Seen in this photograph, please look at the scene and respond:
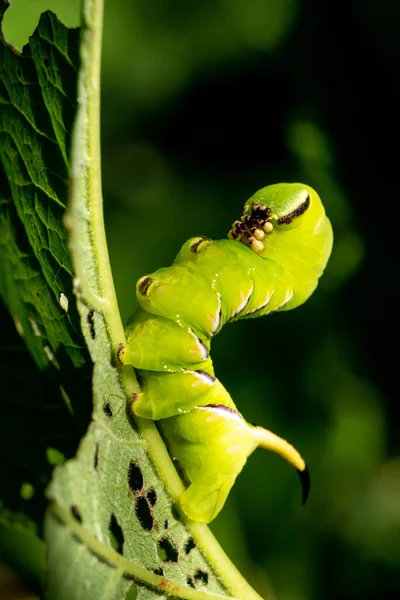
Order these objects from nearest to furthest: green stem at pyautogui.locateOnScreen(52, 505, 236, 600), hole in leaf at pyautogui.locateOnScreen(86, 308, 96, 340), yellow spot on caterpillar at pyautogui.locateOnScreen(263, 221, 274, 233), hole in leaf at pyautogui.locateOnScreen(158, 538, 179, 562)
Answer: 1. green stem at pyautogui.locateOnScreen(52, 505, 236, 600)
2. hole in leaf at pyautogui.locateOnScreen(86, 308, 96, 340)
3. hole in leaf at pyautogui.locateOnScreen(158, 538, 179, 562)
4. yellow spot on caterpillar at pyautogui.locateOnScreen(263, 221, 274, 233)

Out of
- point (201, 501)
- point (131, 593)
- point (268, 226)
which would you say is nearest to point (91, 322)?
point (201, 501)

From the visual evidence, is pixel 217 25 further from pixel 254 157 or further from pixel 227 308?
pixel 227 308

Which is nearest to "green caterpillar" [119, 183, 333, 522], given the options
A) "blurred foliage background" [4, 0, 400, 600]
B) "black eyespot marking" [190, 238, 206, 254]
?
"black eyespot marking" [190, 238, 206, 254]

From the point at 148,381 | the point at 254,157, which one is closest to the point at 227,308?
the point at 148,381

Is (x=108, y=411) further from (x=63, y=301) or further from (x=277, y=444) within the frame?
(x=277, y=444)

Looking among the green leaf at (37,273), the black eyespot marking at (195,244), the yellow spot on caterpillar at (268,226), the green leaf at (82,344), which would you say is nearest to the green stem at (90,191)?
the green leaf at (82,344)

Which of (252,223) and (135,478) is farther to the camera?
(252,223)

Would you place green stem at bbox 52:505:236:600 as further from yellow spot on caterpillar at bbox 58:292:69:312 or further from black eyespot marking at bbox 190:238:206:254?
black eyespot marking at bbox 190:238:206:254
